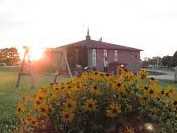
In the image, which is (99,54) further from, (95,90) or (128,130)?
(128,130)

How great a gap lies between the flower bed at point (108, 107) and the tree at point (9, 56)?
59903 mm

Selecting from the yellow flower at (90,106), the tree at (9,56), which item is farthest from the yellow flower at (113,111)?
the tree at (9,56)

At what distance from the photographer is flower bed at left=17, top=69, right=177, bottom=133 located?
5883 millimetres

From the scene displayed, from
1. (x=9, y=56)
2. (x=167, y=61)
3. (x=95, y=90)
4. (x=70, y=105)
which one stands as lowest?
(x=70, y=105)

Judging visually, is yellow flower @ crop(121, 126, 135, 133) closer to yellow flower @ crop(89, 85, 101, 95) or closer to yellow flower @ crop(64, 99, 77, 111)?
yellow flower @ crop(89, 85, 101, 95)

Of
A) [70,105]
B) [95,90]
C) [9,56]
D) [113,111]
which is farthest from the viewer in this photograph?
[9,56]

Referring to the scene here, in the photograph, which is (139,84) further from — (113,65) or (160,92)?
(113,65)

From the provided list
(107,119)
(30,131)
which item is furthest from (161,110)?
(30,131)

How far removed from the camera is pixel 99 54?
5591 cm

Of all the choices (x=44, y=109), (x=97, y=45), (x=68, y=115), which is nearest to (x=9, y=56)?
(x=97, y=45)

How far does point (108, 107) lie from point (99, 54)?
50.1 m

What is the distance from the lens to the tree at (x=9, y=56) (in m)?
67.3

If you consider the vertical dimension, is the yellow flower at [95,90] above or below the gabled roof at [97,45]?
below

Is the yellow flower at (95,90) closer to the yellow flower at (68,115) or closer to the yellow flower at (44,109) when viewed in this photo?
the yellow flower at (68,115)
